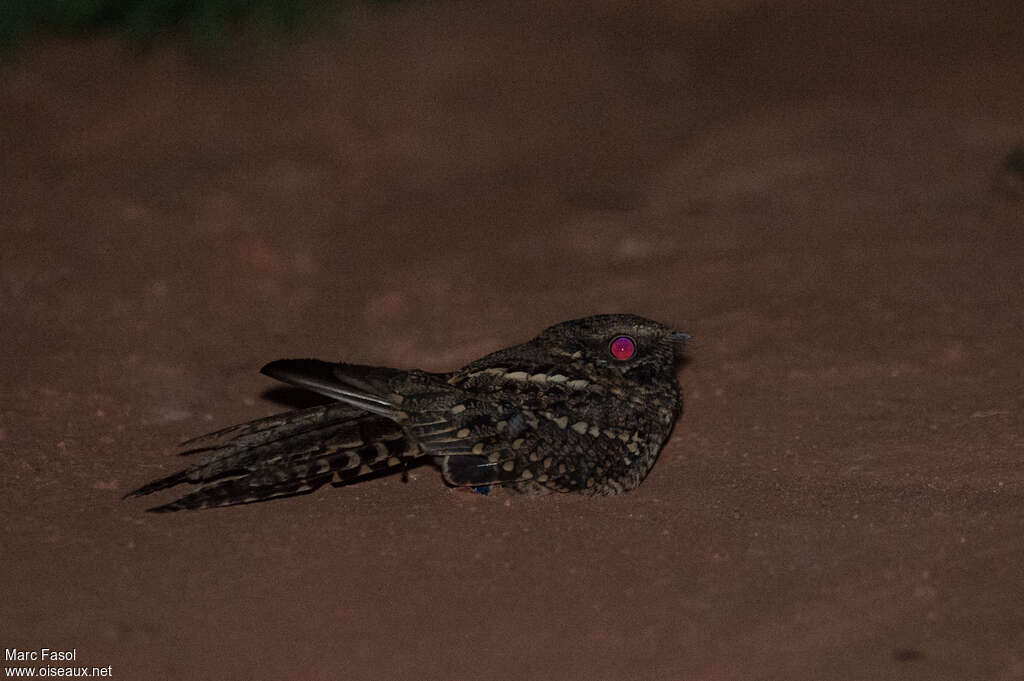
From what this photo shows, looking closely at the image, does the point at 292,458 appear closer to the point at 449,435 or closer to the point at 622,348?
the point at 449,435

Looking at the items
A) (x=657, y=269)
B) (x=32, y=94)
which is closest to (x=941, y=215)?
(x=657, y=269)

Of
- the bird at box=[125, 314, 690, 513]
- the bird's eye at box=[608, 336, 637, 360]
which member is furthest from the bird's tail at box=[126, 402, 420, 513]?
Answer: the bird's eye at box=[608, 336, 637, 360]

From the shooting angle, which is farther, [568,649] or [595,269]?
[595,269]

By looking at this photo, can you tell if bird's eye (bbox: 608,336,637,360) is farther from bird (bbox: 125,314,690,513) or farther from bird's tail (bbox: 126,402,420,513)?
bird's tail (bbox: 126,402,420,513)

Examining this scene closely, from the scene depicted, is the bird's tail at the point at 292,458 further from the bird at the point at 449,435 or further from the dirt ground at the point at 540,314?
the dirt ground at the point at 540,314

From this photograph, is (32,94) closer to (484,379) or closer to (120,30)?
(120,30)

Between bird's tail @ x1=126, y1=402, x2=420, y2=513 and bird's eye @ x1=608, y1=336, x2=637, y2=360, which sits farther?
bird's eye @ x1=608, y1=336, x2=637, y2=360
